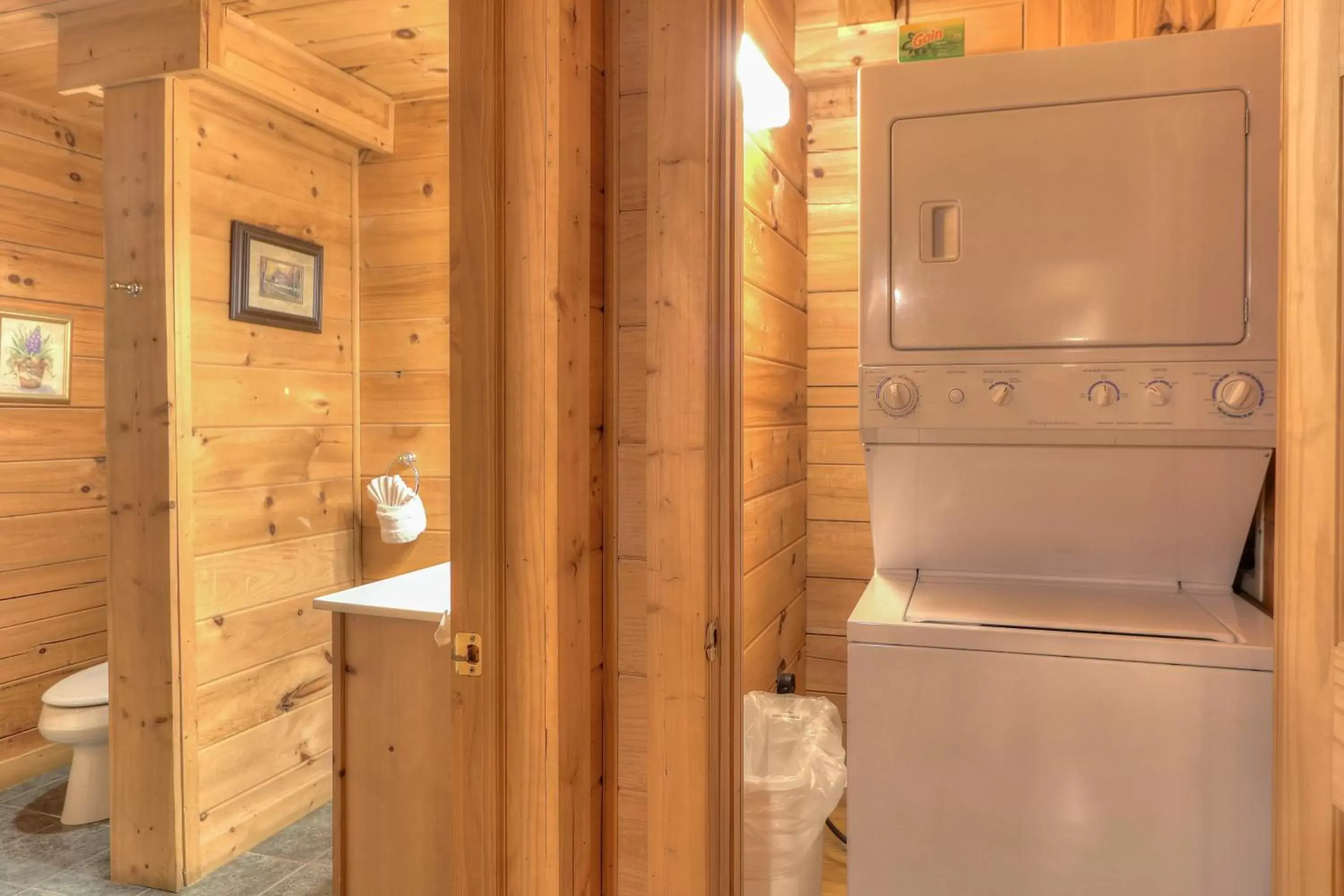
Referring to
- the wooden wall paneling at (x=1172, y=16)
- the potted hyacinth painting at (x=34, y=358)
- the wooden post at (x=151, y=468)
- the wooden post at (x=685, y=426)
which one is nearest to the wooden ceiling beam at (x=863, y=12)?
the wooden wall paneling at (x=1172, y=16)

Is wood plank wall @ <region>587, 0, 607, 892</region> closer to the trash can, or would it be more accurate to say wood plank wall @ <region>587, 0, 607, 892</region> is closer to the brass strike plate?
the brass strike plate

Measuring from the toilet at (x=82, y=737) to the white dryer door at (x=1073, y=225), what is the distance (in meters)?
2.54

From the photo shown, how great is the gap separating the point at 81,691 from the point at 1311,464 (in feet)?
10.1

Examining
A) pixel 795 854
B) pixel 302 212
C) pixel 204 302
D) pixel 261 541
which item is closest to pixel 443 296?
pixel 302 212

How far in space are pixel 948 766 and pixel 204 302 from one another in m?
2.20

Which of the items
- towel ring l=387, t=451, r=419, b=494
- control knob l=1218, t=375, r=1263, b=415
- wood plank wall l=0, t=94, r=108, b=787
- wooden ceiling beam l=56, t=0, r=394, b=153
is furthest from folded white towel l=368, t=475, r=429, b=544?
control knob l=1218, t=375, r=1263, b=415

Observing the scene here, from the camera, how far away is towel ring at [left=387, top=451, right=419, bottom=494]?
2.92 m

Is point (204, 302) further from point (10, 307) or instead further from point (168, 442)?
point (10, 307)

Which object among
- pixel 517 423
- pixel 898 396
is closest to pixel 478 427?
pixel 517 423

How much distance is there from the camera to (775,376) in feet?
7.95

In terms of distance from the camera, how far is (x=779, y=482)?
8.24ft

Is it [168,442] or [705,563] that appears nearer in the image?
[705,563]

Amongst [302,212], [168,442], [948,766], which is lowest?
[948,766]

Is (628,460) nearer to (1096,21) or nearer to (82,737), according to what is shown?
(1096,21)
